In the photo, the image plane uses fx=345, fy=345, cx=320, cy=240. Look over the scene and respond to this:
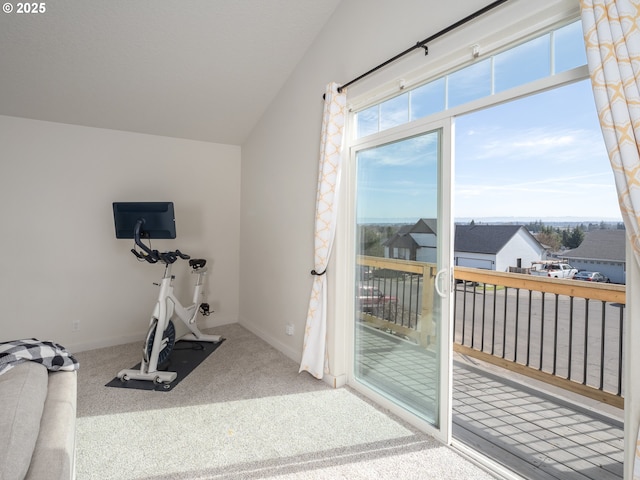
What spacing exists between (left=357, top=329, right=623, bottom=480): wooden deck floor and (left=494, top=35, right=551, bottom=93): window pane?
165 cm

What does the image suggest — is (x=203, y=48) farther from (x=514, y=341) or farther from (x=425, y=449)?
(x=514, y=341)

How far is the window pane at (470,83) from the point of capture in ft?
6.21

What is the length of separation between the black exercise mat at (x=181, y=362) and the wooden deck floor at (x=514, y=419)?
5.22 ft

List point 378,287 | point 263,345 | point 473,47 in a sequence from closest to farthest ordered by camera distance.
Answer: point 473,47
point 378,287
point 263,345

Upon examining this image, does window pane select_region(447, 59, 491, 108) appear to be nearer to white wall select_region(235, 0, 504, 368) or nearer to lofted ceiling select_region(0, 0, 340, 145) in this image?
white wall select_region(235, 0, 504, 368)

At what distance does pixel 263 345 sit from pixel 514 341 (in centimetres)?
250

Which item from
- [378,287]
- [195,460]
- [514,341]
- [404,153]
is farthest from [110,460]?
[514,341]

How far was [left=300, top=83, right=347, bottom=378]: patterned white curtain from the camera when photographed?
2.73 metres

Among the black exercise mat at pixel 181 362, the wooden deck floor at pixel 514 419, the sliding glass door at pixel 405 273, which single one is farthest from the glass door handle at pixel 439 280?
the black exercise mat at pixel 181 362

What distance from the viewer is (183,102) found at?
3506mm

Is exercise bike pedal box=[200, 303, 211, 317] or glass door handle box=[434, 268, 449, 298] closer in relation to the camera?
glass door handle box=[434, 268, 449, 298]

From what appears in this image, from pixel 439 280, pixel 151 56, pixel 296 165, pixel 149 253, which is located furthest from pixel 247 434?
pixel 151 56

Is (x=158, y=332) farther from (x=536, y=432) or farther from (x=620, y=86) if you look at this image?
(x=620, y=86)

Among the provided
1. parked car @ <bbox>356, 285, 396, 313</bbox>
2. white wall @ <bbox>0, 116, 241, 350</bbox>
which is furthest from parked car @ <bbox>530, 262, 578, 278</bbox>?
white wall @ <bbox>0, 116, 241, 350</bbox>
